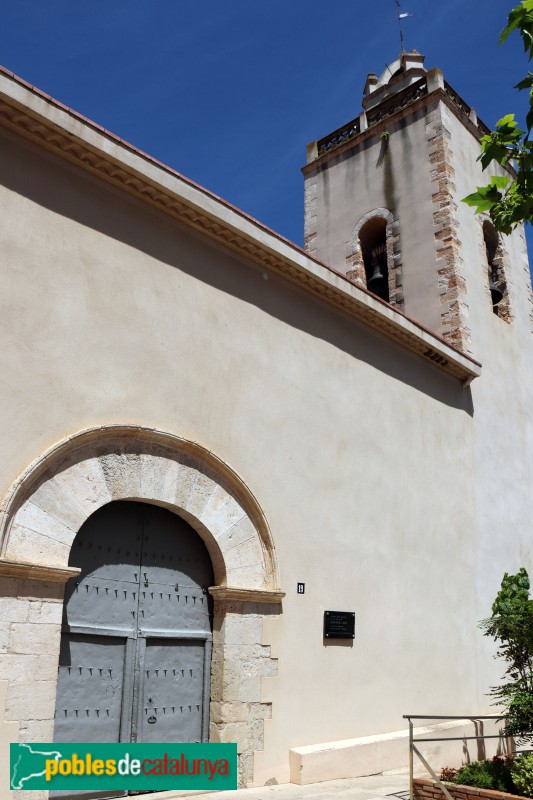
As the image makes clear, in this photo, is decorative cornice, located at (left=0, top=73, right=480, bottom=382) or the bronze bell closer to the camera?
decorative cornice, located at (left=0, top=73, right=480, bottom=382)

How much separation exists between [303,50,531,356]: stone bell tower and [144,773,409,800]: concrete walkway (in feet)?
20.1

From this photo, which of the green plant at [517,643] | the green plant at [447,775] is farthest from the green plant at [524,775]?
the green plant at [517,643]

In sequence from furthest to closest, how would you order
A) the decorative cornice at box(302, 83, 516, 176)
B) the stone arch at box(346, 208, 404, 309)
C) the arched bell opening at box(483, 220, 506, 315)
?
the arched bell opening at box(483, 220, 506, 315), the decorative cornice at box(302, 83, 516, 176), the stone arch at box(346, 208, 404, 309)

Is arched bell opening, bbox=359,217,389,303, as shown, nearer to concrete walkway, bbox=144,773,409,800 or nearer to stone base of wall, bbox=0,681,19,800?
concrete walkway, bbox=144,773,409,800

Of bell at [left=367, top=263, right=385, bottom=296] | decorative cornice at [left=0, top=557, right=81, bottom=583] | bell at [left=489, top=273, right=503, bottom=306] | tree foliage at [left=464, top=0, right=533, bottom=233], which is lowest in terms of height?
decorative cornice at [left=0, top=557, right=81, bottom=583]

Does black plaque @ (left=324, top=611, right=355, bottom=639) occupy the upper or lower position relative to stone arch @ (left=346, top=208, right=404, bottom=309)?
lower

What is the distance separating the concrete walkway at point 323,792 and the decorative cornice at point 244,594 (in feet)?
4.76

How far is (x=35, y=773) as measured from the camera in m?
4.52

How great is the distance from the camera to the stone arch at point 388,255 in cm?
1152

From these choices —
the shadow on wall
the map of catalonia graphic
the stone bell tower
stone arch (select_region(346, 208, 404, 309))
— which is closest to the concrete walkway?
the map of catalonia graphic

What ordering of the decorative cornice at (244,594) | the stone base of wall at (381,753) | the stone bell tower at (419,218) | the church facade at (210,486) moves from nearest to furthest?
the church facade at (210,486) < the decorative cornice at (244,594) < the stone base of wall at (381,753) < the stone bell tower at (419,218)

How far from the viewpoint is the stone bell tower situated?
10.9 metres

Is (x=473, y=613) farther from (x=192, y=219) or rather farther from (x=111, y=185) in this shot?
(x=111, y=185)

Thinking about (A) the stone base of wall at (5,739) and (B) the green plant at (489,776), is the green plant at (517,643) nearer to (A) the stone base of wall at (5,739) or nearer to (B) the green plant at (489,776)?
(B) the green plant at (489,776)
